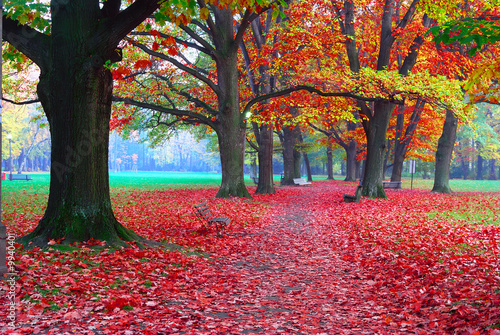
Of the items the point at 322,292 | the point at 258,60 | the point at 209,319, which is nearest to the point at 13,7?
the point at 209,319

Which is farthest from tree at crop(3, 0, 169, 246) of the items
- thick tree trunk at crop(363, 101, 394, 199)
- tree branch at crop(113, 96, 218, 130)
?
thick tree trunk at crop(363, 101, 394, 199)

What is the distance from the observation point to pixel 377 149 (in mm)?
22453

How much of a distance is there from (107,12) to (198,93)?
17.6 metres

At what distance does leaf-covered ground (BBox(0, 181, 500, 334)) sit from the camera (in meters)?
5.01

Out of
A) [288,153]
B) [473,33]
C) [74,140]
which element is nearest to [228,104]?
[74,140]

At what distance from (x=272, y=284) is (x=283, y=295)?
0.66 metres

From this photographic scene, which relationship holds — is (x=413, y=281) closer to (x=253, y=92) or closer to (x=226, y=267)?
(x=226, y=267)

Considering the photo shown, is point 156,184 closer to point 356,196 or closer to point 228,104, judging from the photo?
point 228,104

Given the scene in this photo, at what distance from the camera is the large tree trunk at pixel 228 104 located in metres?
20.2

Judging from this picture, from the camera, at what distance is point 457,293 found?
575cm

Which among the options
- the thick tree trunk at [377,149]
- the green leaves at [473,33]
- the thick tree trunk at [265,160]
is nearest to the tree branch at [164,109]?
the thick tree trunk at [265,160]

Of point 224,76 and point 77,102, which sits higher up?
point 224,76

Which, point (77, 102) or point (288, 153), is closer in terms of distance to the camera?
point (77, 102)

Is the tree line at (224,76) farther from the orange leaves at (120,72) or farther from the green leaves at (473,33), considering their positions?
the green leaves at (473,33)
